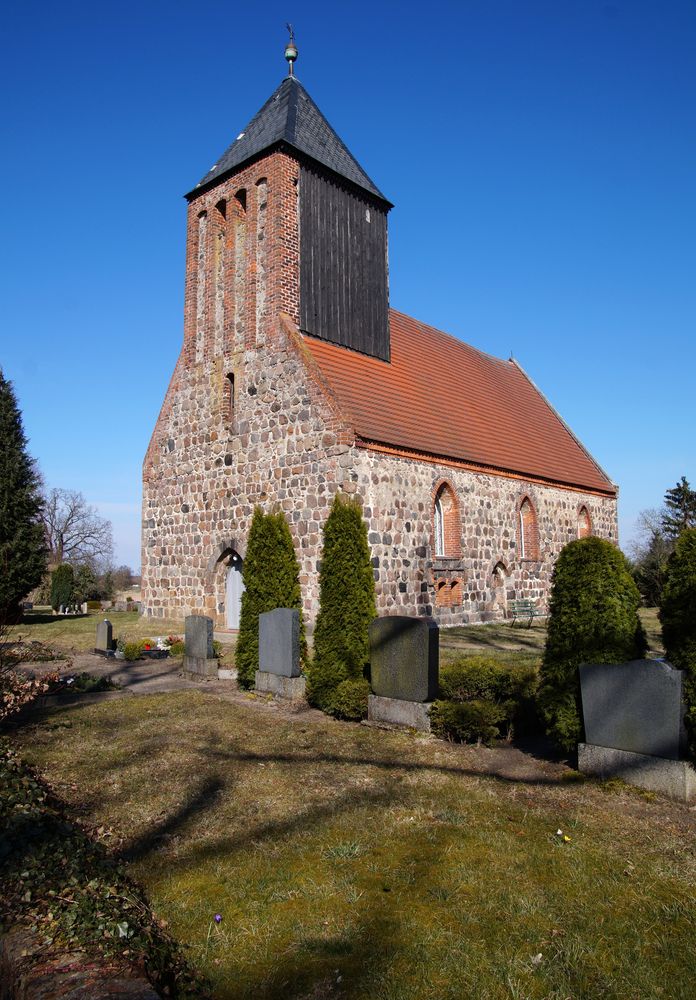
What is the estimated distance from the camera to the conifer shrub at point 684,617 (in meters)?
5.41

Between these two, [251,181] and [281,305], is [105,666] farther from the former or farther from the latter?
[251,181]

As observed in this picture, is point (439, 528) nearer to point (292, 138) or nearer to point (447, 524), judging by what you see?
point (447, 524)

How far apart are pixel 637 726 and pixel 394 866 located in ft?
8.58

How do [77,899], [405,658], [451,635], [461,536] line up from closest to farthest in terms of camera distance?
[77,899], [405,658], [451,635], [461,536]

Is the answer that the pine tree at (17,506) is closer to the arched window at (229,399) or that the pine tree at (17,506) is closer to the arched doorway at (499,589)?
the arched window at (229,399)

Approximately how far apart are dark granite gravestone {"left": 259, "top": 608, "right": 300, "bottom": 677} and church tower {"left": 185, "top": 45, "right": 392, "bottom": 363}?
315 inches

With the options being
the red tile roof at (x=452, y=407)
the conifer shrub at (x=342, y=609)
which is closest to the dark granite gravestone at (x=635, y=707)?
the conifer shrub at (x=342, y=609)

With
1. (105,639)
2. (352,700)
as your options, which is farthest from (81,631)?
(352,700)

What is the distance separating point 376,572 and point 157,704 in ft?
19.0

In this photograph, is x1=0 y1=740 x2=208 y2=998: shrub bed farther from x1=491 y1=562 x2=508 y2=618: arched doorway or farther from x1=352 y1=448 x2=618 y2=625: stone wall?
x1=491 y1=562 x2=508 y2=618: arched doorway

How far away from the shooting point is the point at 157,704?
9.23 m

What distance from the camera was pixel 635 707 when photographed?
564cm

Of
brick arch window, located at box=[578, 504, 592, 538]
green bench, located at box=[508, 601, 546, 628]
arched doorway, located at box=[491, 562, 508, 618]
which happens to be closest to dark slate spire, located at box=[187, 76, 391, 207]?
arched doorway, located at box=[491, 562, 508, 618]

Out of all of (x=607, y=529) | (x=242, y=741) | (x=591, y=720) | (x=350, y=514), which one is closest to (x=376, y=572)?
(x=350, y=514)
